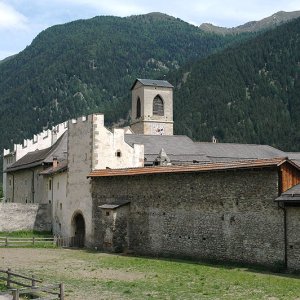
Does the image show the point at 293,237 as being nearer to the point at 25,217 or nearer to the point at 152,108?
the point at 25,217

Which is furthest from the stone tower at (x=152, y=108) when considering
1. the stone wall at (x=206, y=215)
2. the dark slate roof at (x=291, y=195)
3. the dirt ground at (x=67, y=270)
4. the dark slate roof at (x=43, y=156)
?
the dark slate roof at (x=291, y=195)

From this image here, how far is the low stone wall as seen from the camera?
161ft

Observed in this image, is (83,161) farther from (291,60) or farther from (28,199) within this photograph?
(291,60)

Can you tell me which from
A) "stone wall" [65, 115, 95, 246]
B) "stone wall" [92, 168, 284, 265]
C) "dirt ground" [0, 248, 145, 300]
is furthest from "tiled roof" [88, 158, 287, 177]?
"dirt ground" [0, 248, 145, 300]

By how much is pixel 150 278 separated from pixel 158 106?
5315cm

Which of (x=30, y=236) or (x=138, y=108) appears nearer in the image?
(x=30, y=236)

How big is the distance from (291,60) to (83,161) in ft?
459

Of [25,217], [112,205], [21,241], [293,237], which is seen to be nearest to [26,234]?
[25,217]

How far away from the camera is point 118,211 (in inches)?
1519

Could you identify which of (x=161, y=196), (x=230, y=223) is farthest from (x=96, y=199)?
(x=230, y=223)

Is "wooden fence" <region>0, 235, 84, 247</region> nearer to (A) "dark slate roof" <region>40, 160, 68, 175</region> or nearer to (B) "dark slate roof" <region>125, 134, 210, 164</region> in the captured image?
(A) "dark slate roof" <region>40, 160, 68, 175</region>

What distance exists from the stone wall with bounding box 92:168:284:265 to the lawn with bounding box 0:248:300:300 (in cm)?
128

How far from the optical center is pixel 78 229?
4584 centimetres

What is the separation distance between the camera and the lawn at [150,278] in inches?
830
